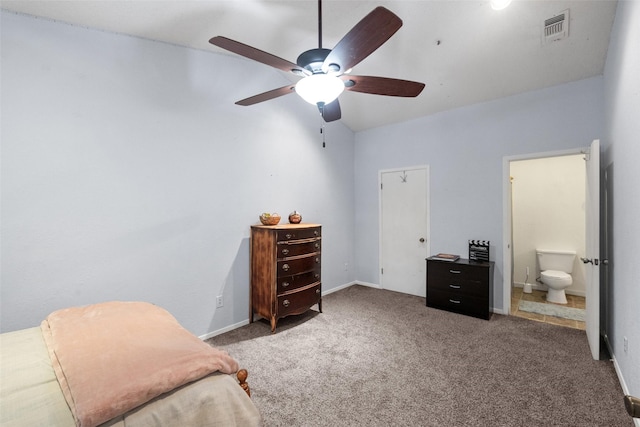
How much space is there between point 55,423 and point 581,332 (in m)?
4.22

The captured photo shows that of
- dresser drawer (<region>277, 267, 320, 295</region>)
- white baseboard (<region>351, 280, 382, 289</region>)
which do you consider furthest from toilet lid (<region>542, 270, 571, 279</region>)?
dresser drawer (<region>277, 267, 320, 295</region>)

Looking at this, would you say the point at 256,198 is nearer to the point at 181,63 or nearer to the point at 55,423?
the point at 181,63

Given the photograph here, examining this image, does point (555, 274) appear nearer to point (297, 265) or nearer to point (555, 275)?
point (555, 275)

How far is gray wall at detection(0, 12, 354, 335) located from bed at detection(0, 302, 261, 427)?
0.82m

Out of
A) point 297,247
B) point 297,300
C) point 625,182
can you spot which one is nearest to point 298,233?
point 297,247

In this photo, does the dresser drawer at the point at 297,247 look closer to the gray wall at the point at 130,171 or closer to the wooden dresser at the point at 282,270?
the wooden dresser at the point at 282,270

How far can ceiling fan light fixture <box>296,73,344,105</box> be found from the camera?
5.49 ft

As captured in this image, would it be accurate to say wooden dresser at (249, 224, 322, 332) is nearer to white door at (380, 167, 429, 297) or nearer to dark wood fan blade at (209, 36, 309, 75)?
white door at (380, 167, 429, 297)

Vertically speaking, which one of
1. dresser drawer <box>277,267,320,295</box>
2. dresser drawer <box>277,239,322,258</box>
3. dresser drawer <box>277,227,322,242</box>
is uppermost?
dresser drawer <box>277,227,322,242</box>

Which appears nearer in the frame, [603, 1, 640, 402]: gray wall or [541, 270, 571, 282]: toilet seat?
[603, 1, 640, 402]: gray wall

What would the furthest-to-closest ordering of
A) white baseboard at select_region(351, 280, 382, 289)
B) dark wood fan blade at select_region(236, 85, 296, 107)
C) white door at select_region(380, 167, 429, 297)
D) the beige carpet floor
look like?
white baseboard at select_region(351, 280, 382, 289) → white door at select_region(380, 167, 429, 297) → dark wood fan blade at select_region(236, 85, 296, 107) → the beige carpet floor

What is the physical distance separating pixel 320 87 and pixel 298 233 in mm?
1855

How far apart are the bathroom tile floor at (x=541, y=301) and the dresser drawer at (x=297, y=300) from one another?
8.28 feet

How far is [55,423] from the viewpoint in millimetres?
934
